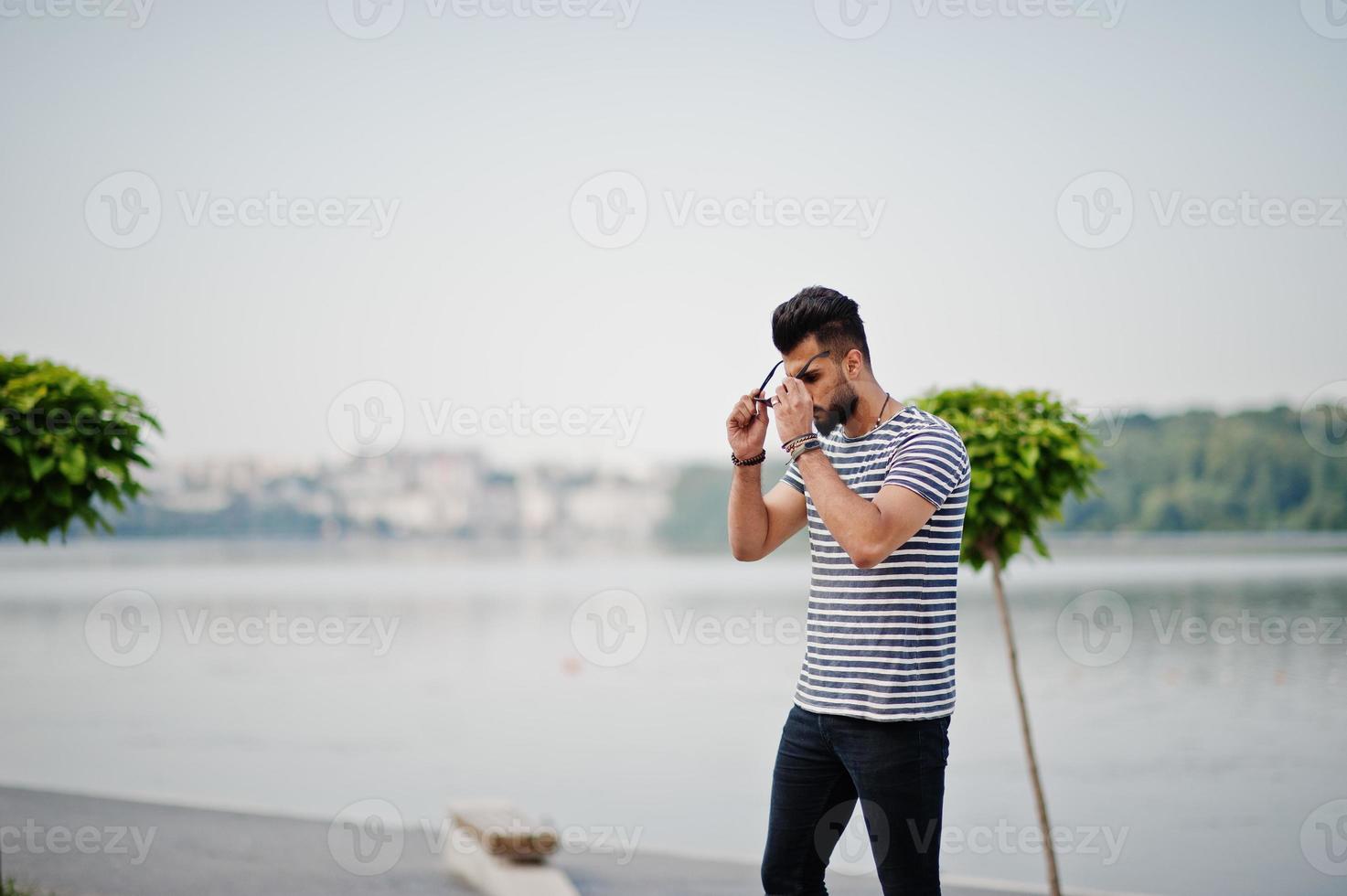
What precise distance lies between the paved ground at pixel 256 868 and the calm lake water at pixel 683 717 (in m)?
0.59

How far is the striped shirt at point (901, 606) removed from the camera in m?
2.44

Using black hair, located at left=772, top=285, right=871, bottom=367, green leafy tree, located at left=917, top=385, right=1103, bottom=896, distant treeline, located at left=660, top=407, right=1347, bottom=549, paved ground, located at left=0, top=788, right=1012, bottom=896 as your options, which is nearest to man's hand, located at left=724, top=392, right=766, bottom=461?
black hair, located at left=772, top=285, right=871, bottom=367

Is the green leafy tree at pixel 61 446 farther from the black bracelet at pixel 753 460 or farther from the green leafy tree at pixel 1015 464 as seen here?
the green leafy tree at pixel 1015 464

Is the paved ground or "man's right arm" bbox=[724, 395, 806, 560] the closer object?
Result: "man's right arm" bbox=[724, 395, 806, 560]

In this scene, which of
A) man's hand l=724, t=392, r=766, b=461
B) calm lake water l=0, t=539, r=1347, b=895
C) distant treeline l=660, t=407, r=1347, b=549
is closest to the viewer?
man's hand l=724, t=392, r=766, b=461

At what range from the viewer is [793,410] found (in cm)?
251

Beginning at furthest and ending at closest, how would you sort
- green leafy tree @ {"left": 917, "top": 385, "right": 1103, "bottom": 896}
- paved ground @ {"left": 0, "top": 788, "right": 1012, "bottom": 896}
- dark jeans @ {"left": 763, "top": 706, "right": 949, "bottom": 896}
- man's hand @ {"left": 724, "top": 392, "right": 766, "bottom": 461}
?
1. paved ground @ {"left": 0, "top": 788, "right": 1012, "bottom": 896}
2. green leafy tree @ {"left": 917, "top": 385, "right": 1103, "bottom": 896}
3. man's hand @ {"left": 724, "top": 392, "right": 766, "bottom": 461}
4. dark jeans @ {"left": 763, "top": 706, "right": 949, "bottom": 896}

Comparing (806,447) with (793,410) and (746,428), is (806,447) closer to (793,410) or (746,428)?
(793,410)

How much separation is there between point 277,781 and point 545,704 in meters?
5.23

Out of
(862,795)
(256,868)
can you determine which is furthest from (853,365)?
(256,868)

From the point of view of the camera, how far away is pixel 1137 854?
7.61m

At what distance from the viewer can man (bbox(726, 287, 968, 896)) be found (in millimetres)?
2426

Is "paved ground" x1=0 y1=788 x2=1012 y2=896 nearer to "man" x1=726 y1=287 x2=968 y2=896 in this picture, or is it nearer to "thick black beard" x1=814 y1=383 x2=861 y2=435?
"man" x1=726 y1=287 x2=968 y2=896

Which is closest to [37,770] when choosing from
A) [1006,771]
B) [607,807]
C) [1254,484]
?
[607,807]
